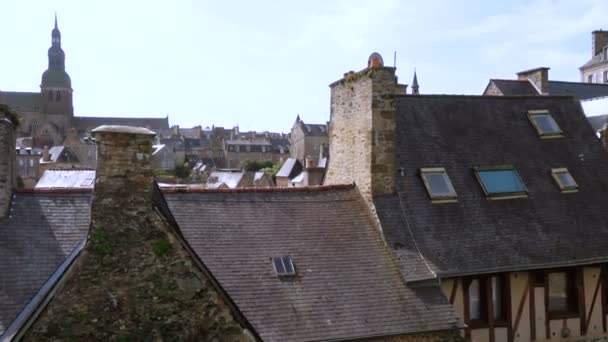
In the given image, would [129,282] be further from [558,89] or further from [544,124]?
[558,89]

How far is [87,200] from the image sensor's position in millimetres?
10969

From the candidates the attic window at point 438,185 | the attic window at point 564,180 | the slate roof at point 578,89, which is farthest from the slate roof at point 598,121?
the slate roof at point 578,89

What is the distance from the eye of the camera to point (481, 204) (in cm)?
1317

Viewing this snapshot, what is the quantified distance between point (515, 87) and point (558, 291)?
1095 cm

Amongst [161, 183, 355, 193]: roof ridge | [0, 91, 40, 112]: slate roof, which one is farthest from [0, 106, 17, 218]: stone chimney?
[0, 91, 40, 112]: slate roof

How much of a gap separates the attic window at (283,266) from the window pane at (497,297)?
3979mm

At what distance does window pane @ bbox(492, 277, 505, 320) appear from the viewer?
12219 mm

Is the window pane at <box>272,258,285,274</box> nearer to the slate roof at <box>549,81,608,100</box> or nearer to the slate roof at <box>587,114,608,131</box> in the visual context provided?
the slate roof at <box>587,114,608,131</box>

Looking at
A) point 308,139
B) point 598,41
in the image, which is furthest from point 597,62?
point 308,139

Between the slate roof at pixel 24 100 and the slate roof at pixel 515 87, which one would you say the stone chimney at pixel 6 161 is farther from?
the slate roof at pixel 24 100

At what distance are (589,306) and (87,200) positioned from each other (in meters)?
9.71

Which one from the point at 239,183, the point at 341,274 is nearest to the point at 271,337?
the point at 341,274

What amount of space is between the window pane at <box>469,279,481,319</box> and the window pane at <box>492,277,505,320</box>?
0.31 m

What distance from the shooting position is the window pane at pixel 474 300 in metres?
12.1
